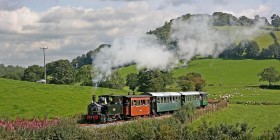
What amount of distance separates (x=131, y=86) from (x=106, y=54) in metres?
60.3

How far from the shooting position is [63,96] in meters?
57.5

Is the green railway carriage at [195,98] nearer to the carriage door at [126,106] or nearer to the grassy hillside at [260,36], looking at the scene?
the carriage door at [126,106]

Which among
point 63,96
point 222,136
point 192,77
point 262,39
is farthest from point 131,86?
point 262,39

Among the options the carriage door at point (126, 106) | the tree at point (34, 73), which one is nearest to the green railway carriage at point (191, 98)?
the carriage door at point (126, 106)

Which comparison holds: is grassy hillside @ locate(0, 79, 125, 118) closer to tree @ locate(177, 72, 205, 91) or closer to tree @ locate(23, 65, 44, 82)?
tree @ locate(177, 72, 205, 91)

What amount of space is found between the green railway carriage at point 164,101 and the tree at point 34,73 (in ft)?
256

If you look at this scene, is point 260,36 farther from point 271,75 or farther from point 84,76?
point 84,76

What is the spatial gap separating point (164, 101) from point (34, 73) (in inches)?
3312

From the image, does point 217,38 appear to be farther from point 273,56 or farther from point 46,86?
point 46,86

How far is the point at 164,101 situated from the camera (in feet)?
155

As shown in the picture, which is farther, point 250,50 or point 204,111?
point 250,50

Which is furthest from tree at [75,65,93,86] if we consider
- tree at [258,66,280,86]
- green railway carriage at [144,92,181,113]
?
green railway carriage at [144,92,181,113]

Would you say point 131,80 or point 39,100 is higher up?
point 131,80

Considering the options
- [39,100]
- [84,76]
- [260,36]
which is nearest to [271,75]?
[84,76]
